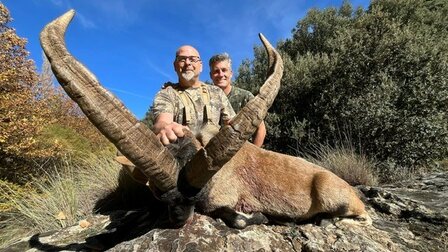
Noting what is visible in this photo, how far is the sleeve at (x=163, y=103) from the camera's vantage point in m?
4.54

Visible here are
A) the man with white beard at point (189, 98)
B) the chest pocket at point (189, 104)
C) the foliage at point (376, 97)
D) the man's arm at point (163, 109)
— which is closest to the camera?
the man's arm at point (163, 109)

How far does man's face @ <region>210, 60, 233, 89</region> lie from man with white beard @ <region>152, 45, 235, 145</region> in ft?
5.38

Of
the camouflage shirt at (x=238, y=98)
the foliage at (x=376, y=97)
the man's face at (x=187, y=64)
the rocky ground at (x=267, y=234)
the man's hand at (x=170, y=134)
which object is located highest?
the foliage at (x=376, y=97)

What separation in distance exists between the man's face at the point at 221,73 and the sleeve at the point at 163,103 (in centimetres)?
225

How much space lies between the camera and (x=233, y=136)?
269cm

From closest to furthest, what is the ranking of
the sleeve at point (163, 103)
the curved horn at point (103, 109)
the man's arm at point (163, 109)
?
the curved horn at point (103, 109) → the man's arm at point (163, 109) → the sleeve at point (163, 103)

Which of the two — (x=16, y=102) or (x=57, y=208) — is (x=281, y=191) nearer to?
(x=57, y=208)

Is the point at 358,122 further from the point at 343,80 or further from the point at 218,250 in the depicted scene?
the point at 218,250

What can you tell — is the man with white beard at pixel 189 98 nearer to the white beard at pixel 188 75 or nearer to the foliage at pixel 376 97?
the white beard at pixel 188 75

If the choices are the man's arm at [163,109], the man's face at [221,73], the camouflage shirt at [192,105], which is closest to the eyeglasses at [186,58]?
the camouflage shirt at [192,105]

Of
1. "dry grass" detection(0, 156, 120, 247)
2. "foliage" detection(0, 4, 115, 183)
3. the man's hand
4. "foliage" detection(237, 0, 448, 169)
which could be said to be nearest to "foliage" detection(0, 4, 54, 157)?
"foliage" detection(0, 4, 115, 183)

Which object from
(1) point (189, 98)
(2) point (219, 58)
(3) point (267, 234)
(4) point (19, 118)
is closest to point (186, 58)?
(1) point (189, 98)

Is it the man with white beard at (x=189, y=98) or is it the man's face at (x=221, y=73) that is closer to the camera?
the man with white beard at (x=189, y=98)

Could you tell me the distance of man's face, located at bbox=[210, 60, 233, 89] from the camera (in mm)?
6859
